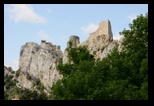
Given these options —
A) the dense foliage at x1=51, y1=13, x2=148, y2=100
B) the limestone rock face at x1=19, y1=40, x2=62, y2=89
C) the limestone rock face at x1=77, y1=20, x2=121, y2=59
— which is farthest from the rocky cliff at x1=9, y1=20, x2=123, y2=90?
the dense foliage at x1=51, y1=13, x2=148, y2=100

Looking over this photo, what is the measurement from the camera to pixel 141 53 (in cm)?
2477

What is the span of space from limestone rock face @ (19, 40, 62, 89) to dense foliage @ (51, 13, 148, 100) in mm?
94731

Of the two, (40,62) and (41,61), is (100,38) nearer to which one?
(41,61)

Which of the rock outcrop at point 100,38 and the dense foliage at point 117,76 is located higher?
the rock outcrop at point 100,38

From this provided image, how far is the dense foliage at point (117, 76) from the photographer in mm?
21641

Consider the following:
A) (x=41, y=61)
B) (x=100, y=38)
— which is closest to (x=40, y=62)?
(x=41, y=61)

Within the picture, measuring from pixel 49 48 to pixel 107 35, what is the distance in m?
42.2

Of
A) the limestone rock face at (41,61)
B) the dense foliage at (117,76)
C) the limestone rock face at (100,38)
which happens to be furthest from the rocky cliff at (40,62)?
the dense foliage at (117,76)

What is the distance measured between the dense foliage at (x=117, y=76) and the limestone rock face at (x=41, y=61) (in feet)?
311

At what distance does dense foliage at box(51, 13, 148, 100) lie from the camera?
852 inches

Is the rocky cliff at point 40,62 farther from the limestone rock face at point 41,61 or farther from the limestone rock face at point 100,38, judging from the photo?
the limestone rock face at point 100,38

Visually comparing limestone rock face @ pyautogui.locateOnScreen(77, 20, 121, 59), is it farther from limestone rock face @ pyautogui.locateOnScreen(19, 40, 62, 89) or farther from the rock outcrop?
limestone rock face @ pyautogui.locateOnScreen(19, 40, 62, 89)
